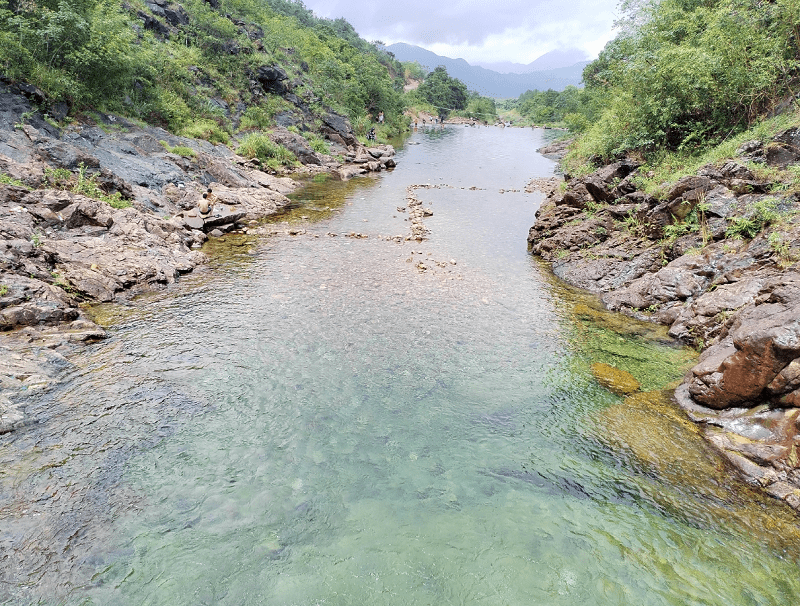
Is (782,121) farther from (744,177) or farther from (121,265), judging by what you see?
(121,265)

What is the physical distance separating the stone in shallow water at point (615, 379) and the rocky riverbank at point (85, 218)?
11.8m

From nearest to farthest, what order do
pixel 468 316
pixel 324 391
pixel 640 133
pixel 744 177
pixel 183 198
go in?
pixel 324 391 < pixel 468 316 < pixel 744 177 < pixel 640 133 < pixel 183 198

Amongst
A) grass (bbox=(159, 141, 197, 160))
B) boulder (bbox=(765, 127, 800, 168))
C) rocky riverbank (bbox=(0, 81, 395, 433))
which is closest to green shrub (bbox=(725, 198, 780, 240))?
boulder (bbox=(765, 127, 800, 168))

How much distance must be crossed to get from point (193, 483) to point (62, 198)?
13619 mm

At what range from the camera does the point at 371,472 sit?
727 centimetres

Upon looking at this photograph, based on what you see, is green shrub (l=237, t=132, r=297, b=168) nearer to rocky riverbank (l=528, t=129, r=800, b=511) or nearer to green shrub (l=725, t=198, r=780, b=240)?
rocky riverbank (l=528, t=129, r=800, b=511)

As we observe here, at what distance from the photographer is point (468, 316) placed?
13.1 metres

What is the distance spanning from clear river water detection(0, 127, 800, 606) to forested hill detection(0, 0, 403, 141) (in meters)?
17.7

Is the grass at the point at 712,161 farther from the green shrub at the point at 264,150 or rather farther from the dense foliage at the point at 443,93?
the dense foliage at the point at 443,93

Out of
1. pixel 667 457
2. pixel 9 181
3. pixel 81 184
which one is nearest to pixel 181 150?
pixel 81 184

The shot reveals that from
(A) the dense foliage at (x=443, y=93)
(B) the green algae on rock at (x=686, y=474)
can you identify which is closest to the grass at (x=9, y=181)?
(B) the green algae on rock at (x=686, y=474)

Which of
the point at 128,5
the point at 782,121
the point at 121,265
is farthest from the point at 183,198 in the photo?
the point at 128,5

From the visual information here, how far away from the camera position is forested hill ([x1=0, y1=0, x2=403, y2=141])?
68.3 feet

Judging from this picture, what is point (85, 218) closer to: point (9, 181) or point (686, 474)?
point (9, 181)
